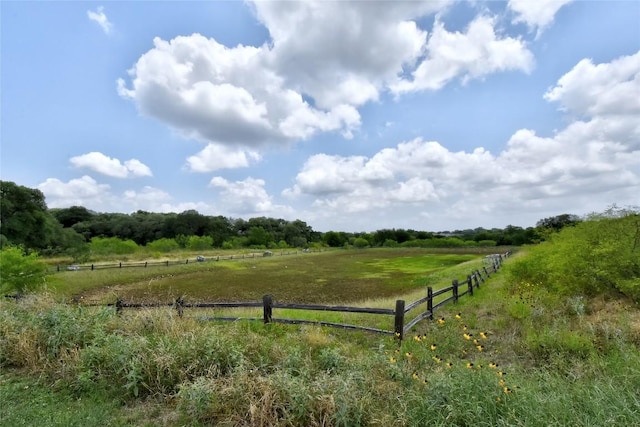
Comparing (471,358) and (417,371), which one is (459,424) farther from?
(471,358)

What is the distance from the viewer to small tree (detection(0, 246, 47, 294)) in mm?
13922

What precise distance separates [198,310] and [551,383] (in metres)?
8.40

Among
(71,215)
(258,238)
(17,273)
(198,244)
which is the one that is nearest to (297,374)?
(17,273)

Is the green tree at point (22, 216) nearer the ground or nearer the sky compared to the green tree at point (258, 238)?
nearer the sky

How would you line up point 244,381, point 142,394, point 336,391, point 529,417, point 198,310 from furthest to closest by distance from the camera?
point 198,310 < point 142,394 < point 244,381 < point 336,391 < point 529,417

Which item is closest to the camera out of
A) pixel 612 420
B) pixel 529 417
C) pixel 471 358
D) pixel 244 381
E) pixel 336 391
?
pixel 612 420

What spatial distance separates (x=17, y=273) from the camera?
14.2 m

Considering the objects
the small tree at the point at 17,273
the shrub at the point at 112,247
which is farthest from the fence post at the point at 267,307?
the shrub at the point at 112,247

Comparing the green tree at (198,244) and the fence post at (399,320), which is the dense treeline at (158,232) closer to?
the green tree at (198,244)

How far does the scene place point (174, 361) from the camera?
5.07 m

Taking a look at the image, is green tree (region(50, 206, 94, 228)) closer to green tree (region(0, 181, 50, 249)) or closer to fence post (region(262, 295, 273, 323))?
green tree (region(0, 181, 50, 249))

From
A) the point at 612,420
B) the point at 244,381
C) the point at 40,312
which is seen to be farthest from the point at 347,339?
the point at 40,312

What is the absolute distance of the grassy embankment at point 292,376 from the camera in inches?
151

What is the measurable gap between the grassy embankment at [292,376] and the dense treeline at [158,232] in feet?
41.7
